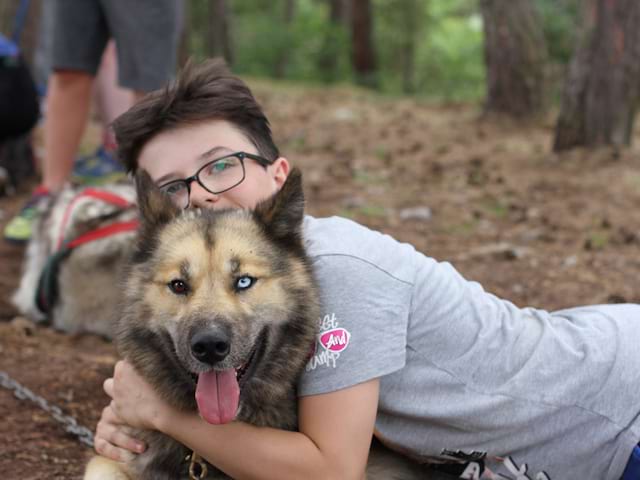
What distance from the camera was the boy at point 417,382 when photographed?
2.25 metres

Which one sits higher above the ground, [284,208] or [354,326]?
[284,208]

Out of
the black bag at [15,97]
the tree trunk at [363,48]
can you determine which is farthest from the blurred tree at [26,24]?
the tree trunk at [363,48]

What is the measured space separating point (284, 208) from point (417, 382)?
0.72 metres

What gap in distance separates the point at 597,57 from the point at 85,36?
488 centimetres

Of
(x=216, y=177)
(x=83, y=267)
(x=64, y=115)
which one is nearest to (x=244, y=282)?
(x=216, y=177)

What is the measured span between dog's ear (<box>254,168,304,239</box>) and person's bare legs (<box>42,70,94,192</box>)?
3.71 metres

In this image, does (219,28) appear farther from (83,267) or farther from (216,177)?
(216,177)

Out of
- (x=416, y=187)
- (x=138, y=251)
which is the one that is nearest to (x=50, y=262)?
(x=138, y=251)

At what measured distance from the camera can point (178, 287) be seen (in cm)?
218

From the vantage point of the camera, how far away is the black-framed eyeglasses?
272 cm

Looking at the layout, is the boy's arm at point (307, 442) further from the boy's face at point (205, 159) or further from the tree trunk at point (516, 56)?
the tree trunk at point (516, 56)

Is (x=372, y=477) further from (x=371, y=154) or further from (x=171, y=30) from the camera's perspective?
(x=371, y=154)

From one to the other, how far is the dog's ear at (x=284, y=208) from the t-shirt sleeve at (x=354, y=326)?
5.8 inches

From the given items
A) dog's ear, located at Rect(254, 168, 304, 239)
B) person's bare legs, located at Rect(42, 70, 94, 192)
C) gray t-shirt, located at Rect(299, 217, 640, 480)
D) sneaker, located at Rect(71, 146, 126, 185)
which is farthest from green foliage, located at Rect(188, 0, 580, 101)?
dog's ear, located at Rect(254, 168, 304, 239)
